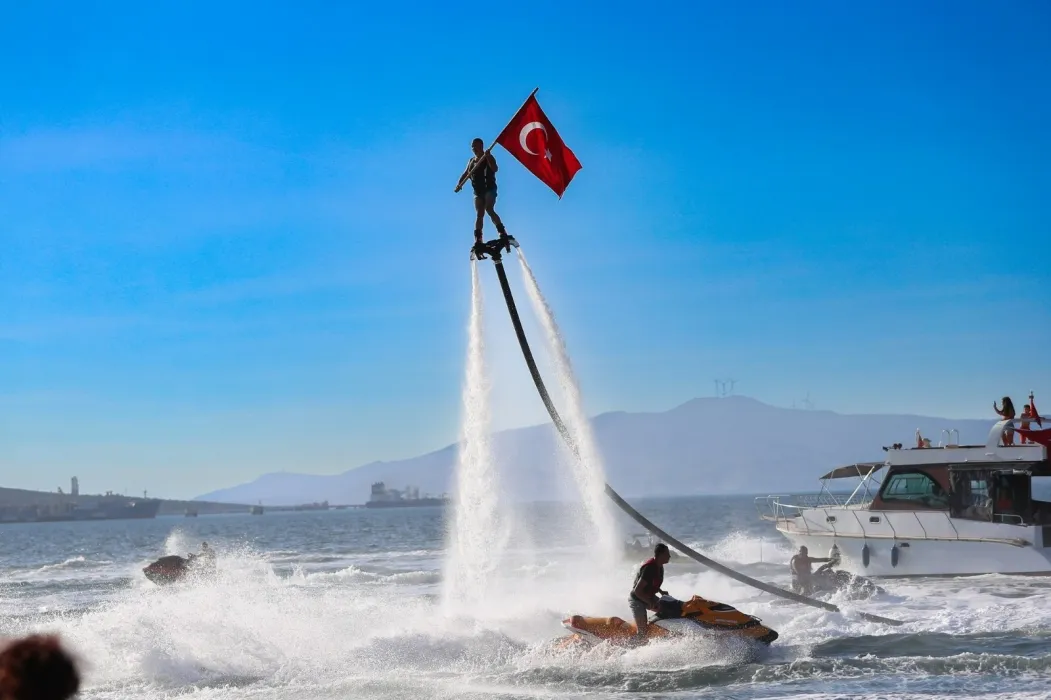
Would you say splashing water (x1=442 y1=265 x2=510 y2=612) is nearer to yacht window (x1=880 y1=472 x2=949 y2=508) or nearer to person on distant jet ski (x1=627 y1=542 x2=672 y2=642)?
person on distant jet ski (x1=627 y1=542 x2=672 y2=642)

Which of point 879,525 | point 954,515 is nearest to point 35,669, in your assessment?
point 954,515

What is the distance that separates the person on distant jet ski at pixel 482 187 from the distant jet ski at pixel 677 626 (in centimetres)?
681

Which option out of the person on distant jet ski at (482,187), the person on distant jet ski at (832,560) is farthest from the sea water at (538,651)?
the person on distant jet ski at (482,187)

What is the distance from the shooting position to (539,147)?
15438 mm

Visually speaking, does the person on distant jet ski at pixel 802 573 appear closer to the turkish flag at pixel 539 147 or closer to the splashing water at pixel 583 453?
the splashing water at pixel 583 453

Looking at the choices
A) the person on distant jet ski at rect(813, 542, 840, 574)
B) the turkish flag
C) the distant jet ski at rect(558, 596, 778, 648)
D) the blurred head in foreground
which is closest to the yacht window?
the person on distant jet ski at rect(813, 542, 840, 574)

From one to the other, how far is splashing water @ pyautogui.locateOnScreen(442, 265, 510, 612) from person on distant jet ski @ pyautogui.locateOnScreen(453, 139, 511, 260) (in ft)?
12.0

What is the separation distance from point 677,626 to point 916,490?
45.2 feet

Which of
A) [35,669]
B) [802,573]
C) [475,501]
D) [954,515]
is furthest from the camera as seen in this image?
[954,515]

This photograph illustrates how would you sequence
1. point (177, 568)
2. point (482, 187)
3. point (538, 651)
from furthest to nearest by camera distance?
point (177, 568)
point (538, 651)
point (482, 187)

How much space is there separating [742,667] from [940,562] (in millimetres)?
12666

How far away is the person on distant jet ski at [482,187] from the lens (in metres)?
14.7

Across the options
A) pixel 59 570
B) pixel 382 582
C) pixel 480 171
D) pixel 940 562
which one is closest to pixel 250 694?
pixel 480 171

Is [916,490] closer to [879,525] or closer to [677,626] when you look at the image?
[879,525]
